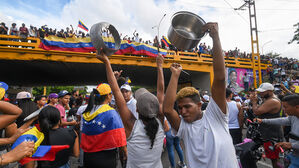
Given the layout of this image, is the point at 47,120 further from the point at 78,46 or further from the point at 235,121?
the point at 78,46

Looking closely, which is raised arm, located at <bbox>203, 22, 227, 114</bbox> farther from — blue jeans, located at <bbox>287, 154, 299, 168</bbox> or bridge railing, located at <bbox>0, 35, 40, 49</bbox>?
bridge railing, located at <bbox>0, 35, 40, 49</bbox>

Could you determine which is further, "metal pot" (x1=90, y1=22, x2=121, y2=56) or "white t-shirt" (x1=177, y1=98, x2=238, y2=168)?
"metal pot" (x1=90, y1=22, x2=121, y2=56)

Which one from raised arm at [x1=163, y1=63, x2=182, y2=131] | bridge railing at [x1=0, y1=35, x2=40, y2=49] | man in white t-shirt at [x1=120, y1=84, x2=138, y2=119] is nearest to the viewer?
raised arm at [x1=163, y1=63, x2=182, y2=131]

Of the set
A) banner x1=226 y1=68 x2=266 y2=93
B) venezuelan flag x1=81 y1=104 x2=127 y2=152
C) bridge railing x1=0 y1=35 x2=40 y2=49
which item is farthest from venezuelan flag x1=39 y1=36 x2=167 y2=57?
venezuelan flag x1=81 y1=104 x2=127 y2=152

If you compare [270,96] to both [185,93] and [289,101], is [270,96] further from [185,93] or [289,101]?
[185,93]

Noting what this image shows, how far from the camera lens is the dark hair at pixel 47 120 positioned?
1.97 meters

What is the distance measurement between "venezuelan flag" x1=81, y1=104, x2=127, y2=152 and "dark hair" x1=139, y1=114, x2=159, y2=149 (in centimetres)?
80

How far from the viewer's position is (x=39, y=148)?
5.76 feet

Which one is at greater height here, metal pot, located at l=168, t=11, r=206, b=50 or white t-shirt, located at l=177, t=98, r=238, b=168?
metal pot, located at l=168, t=11, r=206, b=50

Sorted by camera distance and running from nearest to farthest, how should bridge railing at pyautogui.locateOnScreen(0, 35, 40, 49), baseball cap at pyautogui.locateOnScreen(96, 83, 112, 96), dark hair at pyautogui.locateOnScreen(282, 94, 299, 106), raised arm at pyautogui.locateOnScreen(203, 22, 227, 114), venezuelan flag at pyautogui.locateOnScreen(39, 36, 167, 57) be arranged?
raised arm at pyautogui.locateOnScreen(203, 22, 227, 114)
dark hair at pyautogui.locateOnScreen(282, 94, 299, 106)
baseball cap at pyautogui.locateOnScreen(96, 83, 112, 96)
bridge railing at pyautogui.locateOnScreen(0, 35, 40, 49)
venezuelan flag at pyautogui.locateOnScreen(39, 36, 167, 57)


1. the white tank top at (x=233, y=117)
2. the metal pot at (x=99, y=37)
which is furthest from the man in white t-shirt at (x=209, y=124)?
the white tank top at (x=233, y=117)

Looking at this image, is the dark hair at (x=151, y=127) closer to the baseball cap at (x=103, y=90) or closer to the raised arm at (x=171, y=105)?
the raised arm at (x=171, y=105)

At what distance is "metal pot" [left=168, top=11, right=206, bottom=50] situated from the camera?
196 cm

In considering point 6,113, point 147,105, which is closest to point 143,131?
point 147,105
